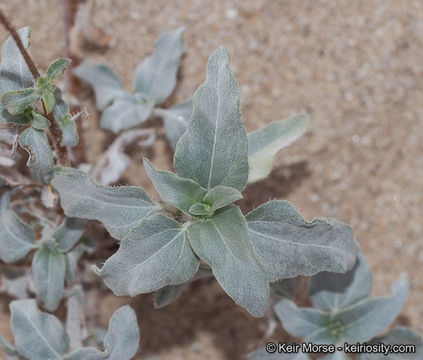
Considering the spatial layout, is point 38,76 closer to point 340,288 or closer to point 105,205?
point 105,205

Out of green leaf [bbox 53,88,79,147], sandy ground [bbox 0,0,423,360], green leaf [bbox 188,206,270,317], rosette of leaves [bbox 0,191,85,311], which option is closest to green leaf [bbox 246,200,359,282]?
green leaf [bbox 188,206,270,317]

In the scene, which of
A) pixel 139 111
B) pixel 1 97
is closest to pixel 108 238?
pixel 139 111

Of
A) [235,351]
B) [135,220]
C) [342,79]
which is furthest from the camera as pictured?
[235,351]

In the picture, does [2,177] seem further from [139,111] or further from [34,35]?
[34,35]

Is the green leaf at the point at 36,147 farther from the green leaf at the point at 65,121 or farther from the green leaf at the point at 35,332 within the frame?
the green leaf at the point at 35,332

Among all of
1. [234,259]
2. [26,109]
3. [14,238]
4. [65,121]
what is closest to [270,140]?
[234,259]

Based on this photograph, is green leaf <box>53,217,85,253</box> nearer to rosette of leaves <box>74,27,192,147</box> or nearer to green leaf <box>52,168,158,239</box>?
green leaf <box>52,168,158,239</box>

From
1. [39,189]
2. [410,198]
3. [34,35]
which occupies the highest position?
[34,35]
